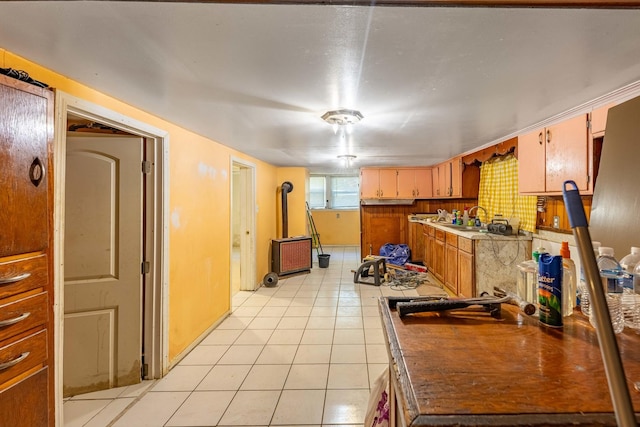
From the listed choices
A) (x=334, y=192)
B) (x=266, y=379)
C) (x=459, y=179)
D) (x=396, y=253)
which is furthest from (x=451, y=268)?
(x=334, y=192)

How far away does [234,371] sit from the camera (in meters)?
2.47

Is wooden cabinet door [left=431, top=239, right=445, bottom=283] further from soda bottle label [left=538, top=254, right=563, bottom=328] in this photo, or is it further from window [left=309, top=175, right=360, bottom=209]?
window [left=309, top=175, right=360, bottom=209]

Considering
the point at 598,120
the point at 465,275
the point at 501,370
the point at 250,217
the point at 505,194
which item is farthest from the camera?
the point at 250,217

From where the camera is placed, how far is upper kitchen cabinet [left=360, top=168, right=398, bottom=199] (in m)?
6.17

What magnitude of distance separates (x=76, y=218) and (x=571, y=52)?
3065 millimetres

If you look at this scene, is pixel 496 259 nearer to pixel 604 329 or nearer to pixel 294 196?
pixel 604 329

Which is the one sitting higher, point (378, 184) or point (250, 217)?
point (378, 184)

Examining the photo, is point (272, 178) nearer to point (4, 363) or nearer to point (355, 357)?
point (355, 357)

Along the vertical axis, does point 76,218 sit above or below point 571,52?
below

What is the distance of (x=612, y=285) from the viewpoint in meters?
1.11

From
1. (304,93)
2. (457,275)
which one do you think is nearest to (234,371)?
(304,93)

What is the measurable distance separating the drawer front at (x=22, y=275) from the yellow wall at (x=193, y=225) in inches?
37.4

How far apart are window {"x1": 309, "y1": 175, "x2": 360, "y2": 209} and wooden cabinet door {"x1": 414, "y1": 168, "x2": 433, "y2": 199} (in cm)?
291

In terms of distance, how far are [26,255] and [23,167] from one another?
0.36 meters
